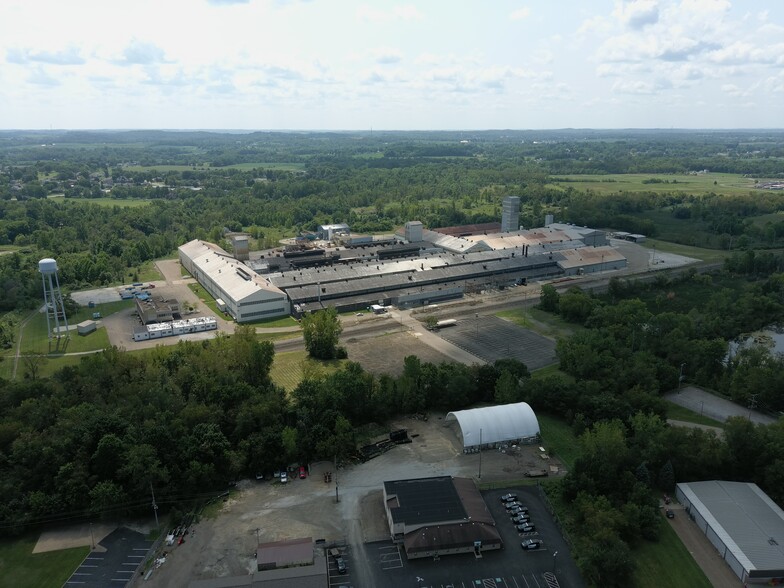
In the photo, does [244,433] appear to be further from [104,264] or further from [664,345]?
[104,264]

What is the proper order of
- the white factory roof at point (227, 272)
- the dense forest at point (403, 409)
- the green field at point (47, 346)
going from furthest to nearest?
1. the white factory roof at point (227, 272)
2. the green field at point (47, 346)
3. the dense forest at point (403, 409)

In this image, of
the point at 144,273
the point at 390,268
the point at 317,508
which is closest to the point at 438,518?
the point at 317,508

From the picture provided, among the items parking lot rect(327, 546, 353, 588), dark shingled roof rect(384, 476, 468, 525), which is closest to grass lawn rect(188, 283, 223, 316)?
dark shingled roof rect(384, 476, 468, 525)

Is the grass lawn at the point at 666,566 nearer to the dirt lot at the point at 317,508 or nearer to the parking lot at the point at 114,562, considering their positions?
the dirt lot at the point at 317,508

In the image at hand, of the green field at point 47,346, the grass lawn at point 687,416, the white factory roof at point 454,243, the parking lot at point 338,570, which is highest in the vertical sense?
the white factory roof at point 454,243

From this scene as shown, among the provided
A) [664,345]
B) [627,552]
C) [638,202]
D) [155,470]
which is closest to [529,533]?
[627,552]

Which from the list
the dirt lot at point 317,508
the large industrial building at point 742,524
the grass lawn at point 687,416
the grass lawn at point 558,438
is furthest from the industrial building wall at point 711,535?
the grass lawn at point 687,416
